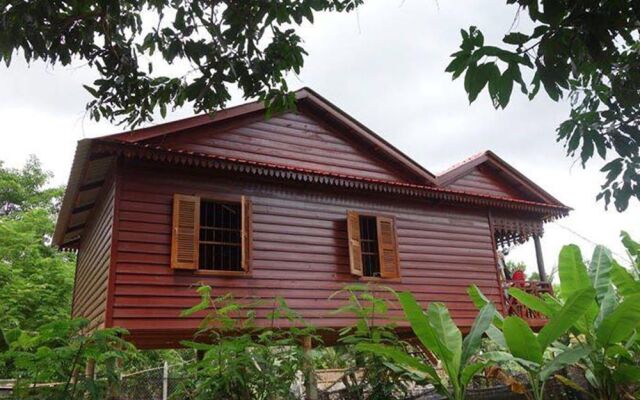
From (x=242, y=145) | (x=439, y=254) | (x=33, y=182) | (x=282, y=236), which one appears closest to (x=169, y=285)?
(x=282, y=236)

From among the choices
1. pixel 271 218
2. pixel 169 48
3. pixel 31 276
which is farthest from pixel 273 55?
pixel 31 276

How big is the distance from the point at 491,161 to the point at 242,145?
6.54 metres

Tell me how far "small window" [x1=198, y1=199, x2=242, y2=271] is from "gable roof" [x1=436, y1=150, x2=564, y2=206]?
550cm

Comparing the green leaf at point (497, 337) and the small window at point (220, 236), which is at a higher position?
the small window at point (220, 236)

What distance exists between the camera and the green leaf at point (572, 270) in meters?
4.74

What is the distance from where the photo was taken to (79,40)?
4445 mm

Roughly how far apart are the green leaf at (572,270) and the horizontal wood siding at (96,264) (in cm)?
631

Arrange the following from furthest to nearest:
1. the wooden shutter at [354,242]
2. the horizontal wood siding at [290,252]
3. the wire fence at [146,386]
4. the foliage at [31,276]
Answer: the foliage at [31,276]
the wire fence at [146,386]
the wooden shutter at [354,242]
the horizontal wood siding at [290,252]

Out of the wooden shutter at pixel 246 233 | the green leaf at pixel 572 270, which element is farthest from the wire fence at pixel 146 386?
the green leaf at pixel 572 270

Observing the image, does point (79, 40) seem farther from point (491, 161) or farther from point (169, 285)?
point (491, 161)

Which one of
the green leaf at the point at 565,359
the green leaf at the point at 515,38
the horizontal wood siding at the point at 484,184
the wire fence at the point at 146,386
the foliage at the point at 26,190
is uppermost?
the foliage at the point at 26,190

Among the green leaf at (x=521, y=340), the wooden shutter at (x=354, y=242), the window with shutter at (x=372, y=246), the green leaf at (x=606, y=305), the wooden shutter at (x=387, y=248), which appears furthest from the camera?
the wooden shutter at (x=387, y=248)

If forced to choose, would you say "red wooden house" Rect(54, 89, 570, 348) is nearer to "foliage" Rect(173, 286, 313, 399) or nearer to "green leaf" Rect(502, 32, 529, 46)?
"foliage" Rect(173, 286, 313, 399)

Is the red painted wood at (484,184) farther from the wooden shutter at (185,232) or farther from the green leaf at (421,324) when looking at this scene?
the green leaf at (421,324)
